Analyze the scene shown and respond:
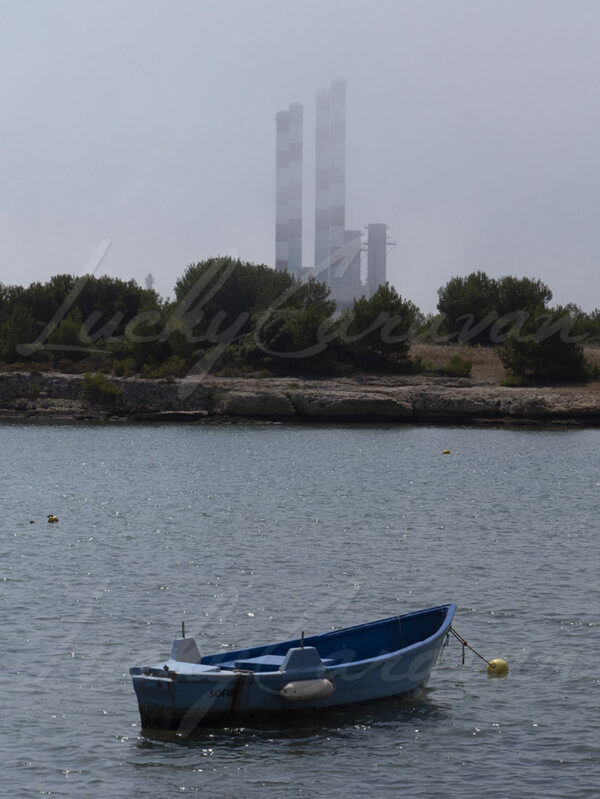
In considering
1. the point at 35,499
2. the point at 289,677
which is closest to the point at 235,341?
the point at 35,499

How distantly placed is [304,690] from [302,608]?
6.67m

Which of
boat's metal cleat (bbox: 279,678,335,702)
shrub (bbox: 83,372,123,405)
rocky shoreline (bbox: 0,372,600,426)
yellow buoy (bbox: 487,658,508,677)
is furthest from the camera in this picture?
shrub (bbox: 83,372,123,405)

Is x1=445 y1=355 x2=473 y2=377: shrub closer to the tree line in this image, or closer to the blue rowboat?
the tree line

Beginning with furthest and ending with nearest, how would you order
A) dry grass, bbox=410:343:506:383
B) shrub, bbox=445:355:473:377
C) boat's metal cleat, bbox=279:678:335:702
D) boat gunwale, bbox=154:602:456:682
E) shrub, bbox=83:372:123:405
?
1. dry grass, bbox=410:343:506:383
2. shrub, bbox=445:355:473:377
3. shrub, bbox=83:372:123:405
4. boat's metal cleat, bbox=279:678:335:702
5. boat gunwale, bbox=154:602:456:682

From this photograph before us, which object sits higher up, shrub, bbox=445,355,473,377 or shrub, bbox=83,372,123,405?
shrub, bbox=445,355,473,377

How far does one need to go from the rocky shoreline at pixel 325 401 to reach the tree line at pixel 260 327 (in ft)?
7.20

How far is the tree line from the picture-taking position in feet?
265

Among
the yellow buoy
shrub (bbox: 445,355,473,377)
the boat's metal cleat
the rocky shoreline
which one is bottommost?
the yellow buoy

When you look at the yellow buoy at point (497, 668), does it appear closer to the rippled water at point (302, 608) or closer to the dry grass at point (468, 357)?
the rippled water at point (302, 608)

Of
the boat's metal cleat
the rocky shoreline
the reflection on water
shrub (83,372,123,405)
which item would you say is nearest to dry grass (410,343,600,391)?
the rocky shoreline

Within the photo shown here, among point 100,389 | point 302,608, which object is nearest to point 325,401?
point 100,389

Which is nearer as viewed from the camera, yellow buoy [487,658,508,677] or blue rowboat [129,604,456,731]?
blue rowboat [129,604,456,731]

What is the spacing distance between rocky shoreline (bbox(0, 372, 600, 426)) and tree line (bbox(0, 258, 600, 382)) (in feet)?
7.20

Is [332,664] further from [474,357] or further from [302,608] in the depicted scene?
[474,357]
